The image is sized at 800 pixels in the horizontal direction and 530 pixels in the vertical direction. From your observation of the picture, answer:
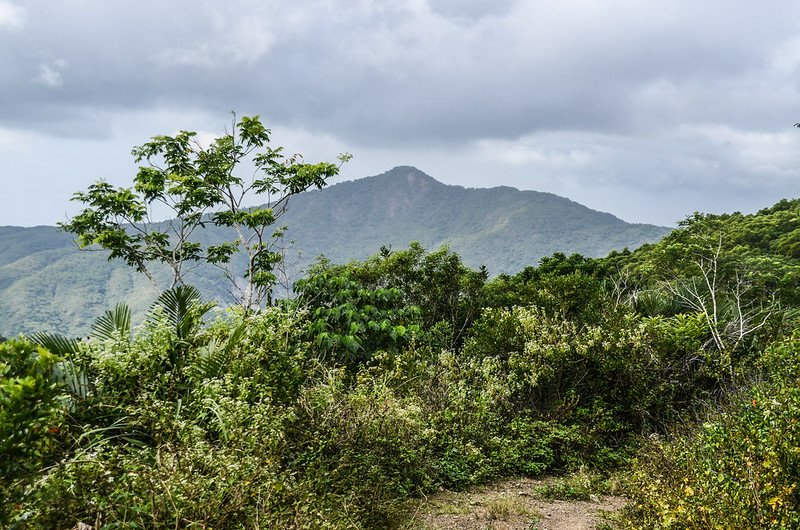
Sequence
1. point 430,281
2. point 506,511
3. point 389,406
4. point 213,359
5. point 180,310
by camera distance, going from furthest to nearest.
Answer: point 430,281, point 389,406, point 180,310, point 506,511, point 213,359

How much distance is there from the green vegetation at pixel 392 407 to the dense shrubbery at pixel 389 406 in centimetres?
3

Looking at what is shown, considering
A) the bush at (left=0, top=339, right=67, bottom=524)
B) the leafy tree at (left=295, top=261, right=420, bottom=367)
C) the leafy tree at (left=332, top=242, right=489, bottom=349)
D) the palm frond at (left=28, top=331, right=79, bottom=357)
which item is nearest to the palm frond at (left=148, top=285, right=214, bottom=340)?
the palm frond at (left=28, top=331, right=79, bottom=357)

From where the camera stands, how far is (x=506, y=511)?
6.71 meters

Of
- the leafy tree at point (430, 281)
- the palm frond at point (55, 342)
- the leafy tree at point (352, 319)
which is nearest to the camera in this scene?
the palm frond at point (55, 342)

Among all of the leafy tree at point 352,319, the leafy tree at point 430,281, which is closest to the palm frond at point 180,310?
the leafy tree at point 352,319

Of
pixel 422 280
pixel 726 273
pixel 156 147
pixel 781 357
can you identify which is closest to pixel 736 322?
pixel 781 357

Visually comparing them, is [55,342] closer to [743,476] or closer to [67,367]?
[67,367]

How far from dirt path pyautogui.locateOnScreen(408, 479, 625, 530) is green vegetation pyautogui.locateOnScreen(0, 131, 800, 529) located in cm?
17

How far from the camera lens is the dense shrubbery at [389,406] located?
3.89 meters

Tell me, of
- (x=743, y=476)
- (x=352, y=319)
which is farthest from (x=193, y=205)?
(x=743, y=476)

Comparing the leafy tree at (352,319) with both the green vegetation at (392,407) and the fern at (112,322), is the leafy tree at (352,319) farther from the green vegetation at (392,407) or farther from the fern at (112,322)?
the fern at (112,322)

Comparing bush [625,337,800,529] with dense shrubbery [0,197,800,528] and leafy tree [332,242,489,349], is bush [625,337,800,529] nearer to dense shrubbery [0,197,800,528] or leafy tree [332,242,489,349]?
dense shrubbery [0,197,800,528]

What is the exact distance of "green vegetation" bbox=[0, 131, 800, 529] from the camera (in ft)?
12.8

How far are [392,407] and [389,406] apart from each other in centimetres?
5
